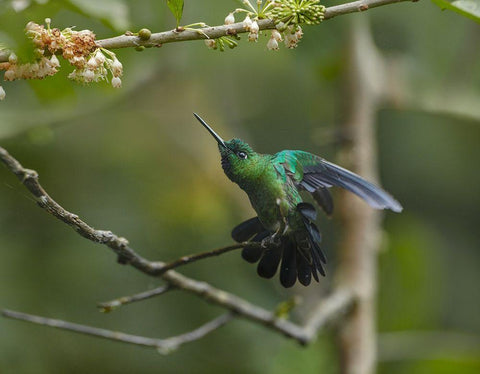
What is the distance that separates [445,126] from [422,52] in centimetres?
86

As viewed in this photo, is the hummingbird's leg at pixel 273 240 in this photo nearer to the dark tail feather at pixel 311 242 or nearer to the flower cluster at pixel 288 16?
the dark tail feather at pixel 311 242

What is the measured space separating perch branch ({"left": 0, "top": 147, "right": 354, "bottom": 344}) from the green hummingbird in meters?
0.22

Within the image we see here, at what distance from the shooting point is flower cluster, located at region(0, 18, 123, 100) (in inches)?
35.6

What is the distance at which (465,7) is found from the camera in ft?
3.50

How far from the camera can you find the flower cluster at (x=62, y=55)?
2.97 ft

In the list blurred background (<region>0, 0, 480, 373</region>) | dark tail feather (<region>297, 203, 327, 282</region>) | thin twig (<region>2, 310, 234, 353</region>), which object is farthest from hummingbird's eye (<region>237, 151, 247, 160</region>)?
blurred background (<region>0, 0, 480, 373</region>)

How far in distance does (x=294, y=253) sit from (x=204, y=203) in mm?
2468

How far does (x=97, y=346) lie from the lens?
3307mm

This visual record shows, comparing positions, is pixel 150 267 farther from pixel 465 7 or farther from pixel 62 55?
pixel 465 7

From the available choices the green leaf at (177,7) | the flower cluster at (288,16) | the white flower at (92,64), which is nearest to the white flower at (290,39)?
the flower cluster at (288,16)

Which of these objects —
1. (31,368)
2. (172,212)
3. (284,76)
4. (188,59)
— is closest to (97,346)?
(31,368)

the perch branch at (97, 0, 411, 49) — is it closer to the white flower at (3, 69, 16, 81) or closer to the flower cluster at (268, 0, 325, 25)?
the flower cluster at (268, 0, 325, 25)

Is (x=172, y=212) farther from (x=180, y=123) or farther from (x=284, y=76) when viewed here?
(x=284, y=76)

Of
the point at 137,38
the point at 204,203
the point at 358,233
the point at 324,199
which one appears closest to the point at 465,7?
Result: the point at 324,199
